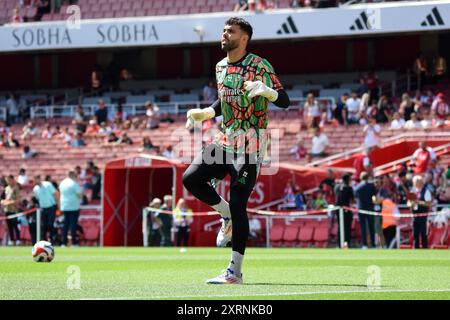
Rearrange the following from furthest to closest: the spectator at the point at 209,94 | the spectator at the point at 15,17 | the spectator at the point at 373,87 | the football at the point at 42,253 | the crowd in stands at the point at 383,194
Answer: the spectator at the point at 15,17 → the spectator at the point at 209,94 → the spectator at the point at 373,87 → the crowd in stands at the point at 383,194 → the football at the point at 42,253

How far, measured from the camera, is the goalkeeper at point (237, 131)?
12.1m

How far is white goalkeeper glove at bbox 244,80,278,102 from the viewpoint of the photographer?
11680 mm

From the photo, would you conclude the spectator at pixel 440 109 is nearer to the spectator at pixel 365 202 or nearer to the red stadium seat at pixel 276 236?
the red stadium seat at pixel 276 236

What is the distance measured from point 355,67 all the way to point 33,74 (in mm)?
15396

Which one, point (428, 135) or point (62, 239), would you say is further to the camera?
point (428, 135)

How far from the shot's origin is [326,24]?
133 ft

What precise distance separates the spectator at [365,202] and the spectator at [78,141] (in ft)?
50.5

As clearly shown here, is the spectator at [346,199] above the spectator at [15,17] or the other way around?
the other way around

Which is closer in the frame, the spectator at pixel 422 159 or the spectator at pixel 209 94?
the spectator at pixel 422 159

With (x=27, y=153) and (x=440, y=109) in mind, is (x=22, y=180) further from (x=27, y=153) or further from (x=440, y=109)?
(x=440, y=109)

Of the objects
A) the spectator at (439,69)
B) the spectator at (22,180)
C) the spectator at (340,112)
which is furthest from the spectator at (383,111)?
the spectator at (22,180)

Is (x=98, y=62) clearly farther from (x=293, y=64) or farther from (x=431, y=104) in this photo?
(x=431, y=104)

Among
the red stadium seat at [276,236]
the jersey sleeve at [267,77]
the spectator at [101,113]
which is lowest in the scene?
the red stadium seat at [276,236]
